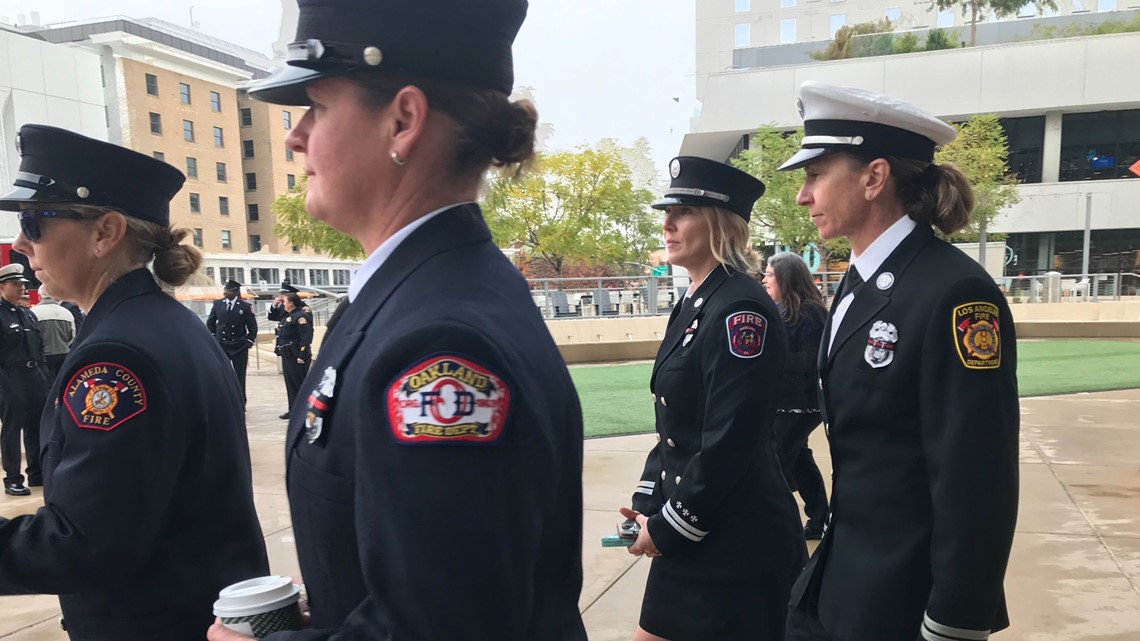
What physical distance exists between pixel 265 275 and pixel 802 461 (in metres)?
56.4

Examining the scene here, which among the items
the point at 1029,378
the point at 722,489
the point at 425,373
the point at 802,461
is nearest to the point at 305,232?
the point at 1029,378

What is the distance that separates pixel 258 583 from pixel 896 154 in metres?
1.96

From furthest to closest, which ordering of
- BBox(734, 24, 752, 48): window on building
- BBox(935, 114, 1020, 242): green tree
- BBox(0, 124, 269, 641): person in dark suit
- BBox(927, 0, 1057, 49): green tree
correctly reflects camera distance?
BBox(734, 24, 752, 48): window on building, BBox(927, 0, 1057, 49): green tree, BBox(935, 114, 1020, 242): green tree, BBox(0, 124, 269, 641): person in dark suit

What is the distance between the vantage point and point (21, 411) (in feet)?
23.1

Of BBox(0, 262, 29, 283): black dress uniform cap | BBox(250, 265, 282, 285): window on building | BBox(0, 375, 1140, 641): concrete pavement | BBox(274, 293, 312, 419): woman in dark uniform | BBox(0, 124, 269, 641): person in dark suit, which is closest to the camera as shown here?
BBox(0, 124, 269, 641): person in dark suit

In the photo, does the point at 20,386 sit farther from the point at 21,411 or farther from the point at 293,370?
the point at 293,370

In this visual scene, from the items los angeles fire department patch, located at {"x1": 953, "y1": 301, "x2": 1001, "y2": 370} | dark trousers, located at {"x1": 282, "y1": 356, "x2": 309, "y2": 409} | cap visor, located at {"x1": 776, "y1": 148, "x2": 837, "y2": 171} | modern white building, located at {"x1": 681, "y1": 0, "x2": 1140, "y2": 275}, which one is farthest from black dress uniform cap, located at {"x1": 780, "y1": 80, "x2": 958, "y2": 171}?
modern white building, located at {"x1": 681, "y1": 0, "x2": 1140, "y2": 275}

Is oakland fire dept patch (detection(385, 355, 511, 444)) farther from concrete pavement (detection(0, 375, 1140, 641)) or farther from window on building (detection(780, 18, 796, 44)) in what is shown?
window on building (detection(780, 18, 796, 44))

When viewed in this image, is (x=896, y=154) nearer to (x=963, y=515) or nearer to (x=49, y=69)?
(x=963, y=515)

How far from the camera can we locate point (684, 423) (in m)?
2.68

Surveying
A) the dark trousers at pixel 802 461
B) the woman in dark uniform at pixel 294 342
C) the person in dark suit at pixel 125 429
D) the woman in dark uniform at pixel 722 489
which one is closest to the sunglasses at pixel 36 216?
the person in dark suit at pixel 125 429

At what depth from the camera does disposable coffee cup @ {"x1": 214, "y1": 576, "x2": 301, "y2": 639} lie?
1163 millimetres

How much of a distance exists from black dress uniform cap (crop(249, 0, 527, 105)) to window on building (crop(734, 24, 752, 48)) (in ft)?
190

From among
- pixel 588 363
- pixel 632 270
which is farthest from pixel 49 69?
pixel 588 363
